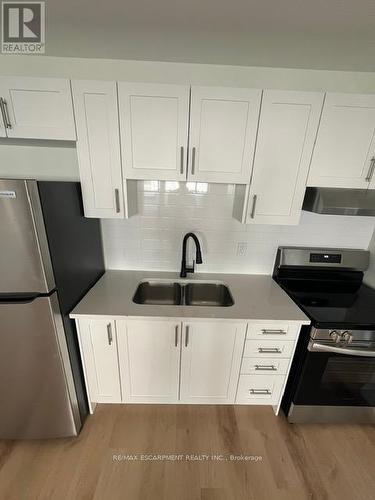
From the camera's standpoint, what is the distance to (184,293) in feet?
6.08

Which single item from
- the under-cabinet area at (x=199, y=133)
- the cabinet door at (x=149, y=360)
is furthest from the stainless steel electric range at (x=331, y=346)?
the cabinet door at (x=149, y=360)

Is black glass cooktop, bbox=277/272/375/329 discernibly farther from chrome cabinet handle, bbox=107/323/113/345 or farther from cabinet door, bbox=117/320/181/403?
chrome cabinet handle, bbox=107/323/113/345

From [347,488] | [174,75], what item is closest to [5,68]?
[174,75]

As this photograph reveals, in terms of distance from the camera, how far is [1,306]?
112 cm

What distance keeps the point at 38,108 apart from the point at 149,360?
5.68 ft

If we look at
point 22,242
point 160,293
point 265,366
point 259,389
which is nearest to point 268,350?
point 265,366

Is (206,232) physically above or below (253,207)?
below

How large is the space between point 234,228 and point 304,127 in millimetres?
831

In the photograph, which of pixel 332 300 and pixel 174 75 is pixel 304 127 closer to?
pixel 174 75

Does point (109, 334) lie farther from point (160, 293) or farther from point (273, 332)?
point (273, 332)

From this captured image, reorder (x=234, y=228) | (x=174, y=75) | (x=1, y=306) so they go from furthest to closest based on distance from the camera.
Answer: (x=234, y=228) < (x=174, y=75) < (x=1, y=306)

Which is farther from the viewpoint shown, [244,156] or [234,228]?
[234,228]

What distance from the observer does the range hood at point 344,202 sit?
4.50ft

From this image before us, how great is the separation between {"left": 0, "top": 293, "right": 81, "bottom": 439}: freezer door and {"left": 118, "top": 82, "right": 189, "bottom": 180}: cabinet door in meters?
0.95
